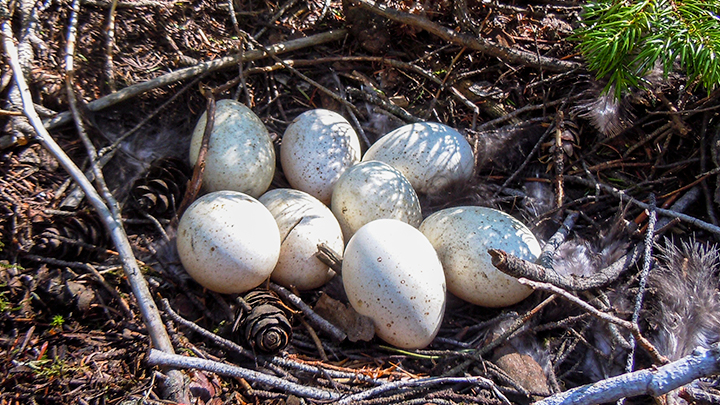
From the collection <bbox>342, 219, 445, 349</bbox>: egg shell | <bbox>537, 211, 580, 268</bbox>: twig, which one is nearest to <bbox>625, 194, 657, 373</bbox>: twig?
<bbox>537, 211, 580, 268</bbox>: twig

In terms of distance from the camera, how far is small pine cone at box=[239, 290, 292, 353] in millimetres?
1927

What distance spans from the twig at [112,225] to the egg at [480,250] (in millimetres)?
1306

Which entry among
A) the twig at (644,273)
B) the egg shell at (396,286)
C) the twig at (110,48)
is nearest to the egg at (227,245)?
the egg shell at (396,286)

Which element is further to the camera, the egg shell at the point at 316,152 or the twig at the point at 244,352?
the egg shell at the point at 316,152

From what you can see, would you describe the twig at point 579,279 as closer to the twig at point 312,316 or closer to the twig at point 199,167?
the twig at point 312,316

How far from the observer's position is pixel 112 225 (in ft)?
6.40

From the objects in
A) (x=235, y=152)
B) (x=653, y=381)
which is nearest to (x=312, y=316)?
(x=235, y=152)

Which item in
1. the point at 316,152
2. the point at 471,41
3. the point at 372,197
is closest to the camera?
the point at 372,197

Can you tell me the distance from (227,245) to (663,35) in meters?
Result: 2.06

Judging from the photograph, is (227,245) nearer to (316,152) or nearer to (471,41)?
(316,152)

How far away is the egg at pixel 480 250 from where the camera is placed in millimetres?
2217

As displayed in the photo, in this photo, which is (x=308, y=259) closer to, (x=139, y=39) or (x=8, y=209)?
(x=8, y=209)

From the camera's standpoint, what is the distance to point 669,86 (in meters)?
2.57

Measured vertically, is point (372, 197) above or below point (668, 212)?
below
